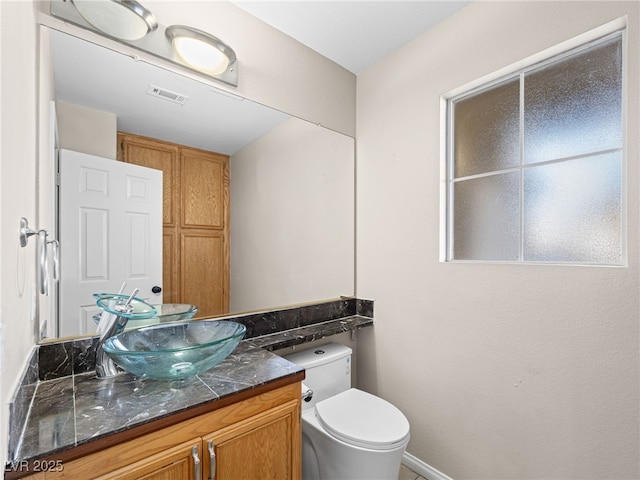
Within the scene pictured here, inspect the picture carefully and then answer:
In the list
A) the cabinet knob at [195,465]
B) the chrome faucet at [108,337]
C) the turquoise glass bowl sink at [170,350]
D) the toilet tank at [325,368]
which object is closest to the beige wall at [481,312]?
the toilet tank at [325,368]

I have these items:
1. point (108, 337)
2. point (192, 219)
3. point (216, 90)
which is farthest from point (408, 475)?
point (216, 90)

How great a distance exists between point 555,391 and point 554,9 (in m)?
1.61

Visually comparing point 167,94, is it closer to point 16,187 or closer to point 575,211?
point 16,187

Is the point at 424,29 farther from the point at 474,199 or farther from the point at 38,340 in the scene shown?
the point at 38,340

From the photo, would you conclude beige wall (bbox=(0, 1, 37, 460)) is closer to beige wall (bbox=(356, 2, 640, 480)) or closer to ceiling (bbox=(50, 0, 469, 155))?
ceiling (bbox=(50, 0, 469, 155))

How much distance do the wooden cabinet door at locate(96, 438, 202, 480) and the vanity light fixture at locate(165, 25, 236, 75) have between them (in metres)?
1.57

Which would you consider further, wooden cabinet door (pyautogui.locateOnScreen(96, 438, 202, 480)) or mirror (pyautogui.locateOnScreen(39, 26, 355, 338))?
mirror (pyautogui.locateOnScreen(39, 26, 355, 338))

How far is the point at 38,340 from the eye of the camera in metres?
1.12

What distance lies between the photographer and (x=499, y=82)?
1602mm


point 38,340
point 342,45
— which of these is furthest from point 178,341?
point 342,45

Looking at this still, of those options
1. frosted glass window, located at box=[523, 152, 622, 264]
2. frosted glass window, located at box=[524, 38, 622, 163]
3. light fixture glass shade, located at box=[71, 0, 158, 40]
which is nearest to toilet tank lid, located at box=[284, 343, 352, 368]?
frosted glass window, located at box=[523, 152, 622, 264]

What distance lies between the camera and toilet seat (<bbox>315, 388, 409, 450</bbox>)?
135 centimetres

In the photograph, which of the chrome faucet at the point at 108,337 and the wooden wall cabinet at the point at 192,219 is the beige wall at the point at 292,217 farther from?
the chrome faucet at the point at 108,337

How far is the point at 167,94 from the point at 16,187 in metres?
0.90
